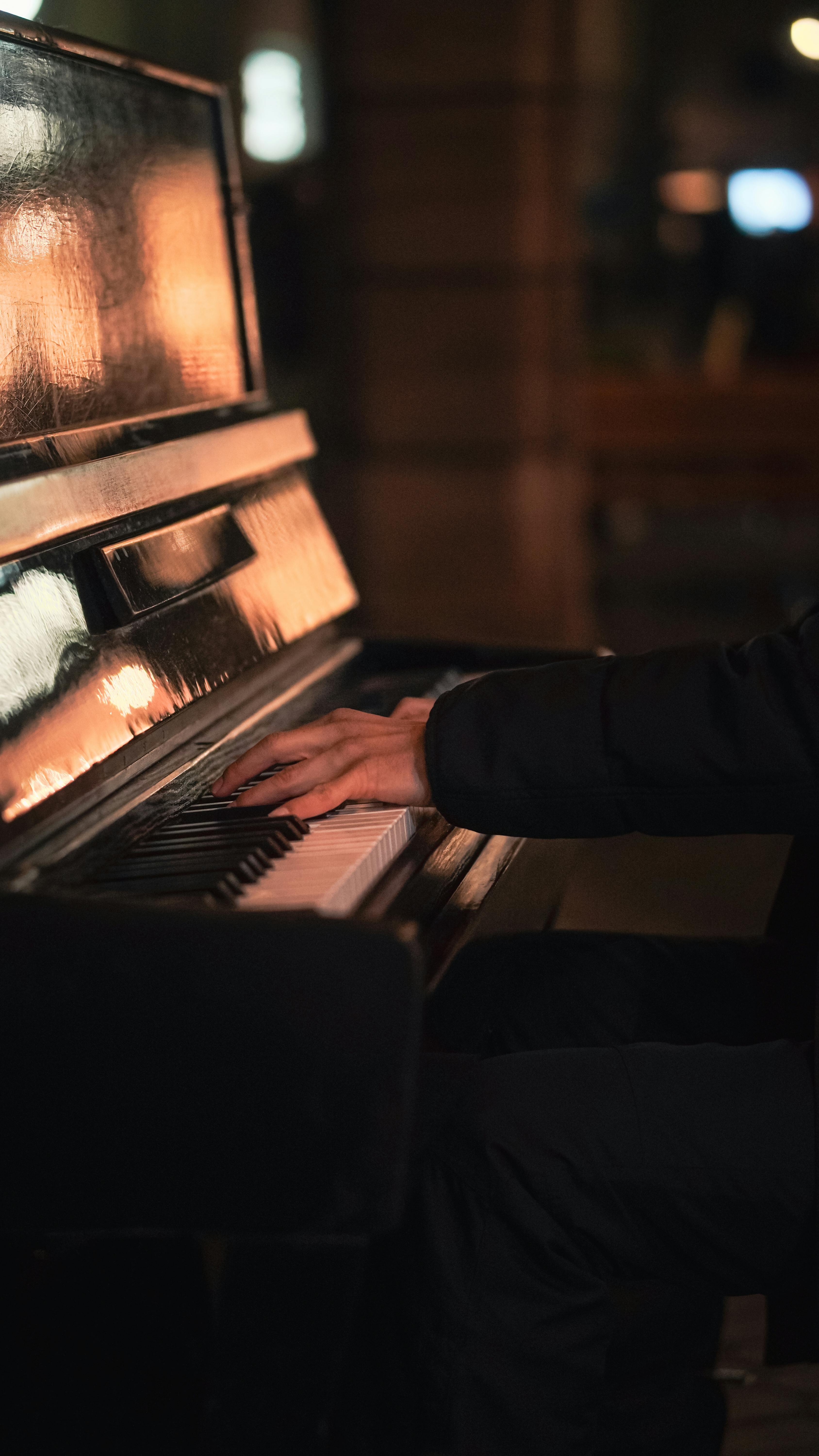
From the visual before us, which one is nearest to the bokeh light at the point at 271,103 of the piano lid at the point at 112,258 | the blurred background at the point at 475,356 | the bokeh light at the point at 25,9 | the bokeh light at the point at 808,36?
the blurred background at the point at 475,356

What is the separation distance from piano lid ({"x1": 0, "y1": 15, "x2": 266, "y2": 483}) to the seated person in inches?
20.0

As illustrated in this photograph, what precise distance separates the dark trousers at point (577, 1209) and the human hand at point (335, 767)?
0.29 metres

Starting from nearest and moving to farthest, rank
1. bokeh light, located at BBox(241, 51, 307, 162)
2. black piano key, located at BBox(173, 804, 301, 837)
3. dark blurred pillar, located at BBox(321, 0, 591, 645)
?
1. black piano key, located at BBox(173, 804, 301, 837)
2. dark blurred pillar, located at BBox(321, 0, 591, 645)
3. bokeh light, located at BBox(241, 51, 307, 162)

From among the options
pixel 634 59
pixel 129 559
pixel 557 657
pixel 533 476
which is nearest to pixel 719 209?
pixel 634 59

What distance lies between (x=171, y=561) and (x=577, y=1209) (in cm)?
82

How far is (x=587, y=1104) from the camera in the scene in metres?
1.15

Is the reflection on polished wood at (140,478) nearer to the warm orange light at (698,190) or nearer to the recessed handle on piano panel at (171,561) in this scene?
the recessed handle on piano panel at (171,561)

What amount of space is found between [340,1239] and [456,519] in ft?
12.2

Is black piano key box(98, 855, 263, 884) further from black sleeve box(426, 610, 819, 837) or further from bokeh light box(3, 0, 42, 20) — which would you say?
bokeh light box(3, 0, 42, 20)

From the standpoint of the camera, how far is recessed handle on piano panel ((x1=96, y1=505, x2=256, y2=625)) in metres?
1.34

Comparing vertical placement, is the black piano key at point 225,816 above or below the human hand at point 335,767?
below

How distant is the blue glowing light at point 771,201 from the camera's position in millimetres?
8141

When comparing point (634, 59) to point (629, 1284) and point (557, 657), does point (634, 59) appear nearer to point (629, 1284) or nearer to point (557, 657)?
point (557, 657)

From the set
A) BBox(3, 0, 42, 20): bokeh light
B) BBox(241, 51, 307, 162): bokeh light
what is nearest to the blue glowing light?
BBox(241, 51, 307, 162): bokeh light
